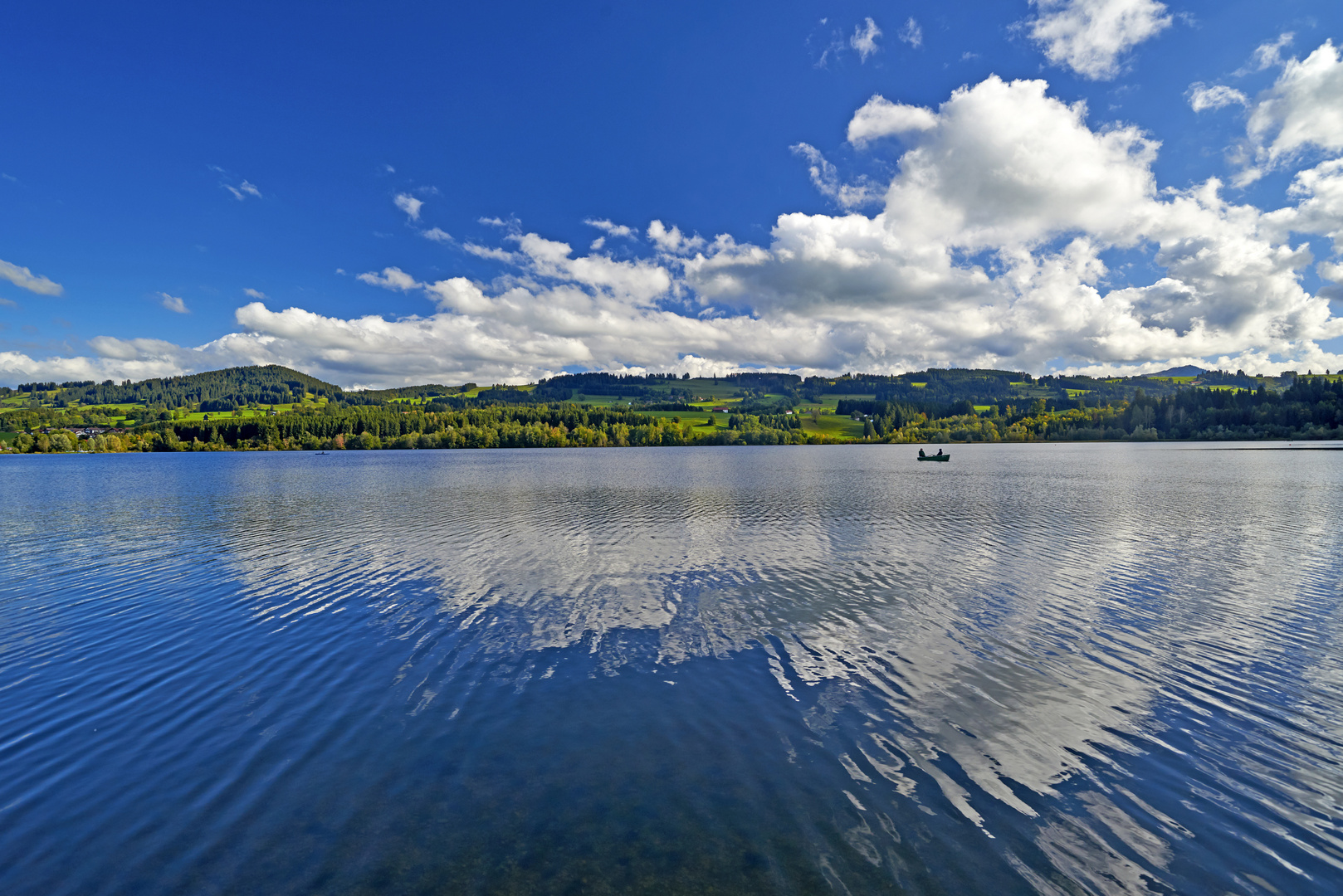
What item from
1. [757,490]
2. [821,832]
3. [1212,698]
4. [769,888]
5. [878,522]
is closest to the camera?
[769,888]

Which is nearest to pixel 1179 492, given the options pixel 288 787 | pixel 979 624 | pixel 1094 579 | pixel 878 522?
pixel 878 522

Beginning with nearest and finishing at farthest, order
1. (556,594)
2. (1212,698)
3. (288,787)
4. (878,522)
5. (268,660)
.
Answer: (288,787) → (1212,698) → (268,660) → (556,594) → (878,522)

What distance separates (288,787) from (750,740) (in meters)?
8.10

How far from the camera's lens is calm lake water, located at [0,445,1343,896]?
318 inches

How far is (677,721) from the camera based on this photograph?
39.9ft

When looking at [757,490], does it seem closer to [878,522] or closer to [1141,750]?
[878,522]

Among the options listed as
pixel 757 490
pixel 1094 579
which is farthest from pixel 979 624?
pixel 757 490

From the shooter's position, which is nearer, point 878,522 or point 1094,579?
point 1094,579

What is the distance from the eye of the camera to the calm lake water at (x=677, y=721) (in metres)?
8.08

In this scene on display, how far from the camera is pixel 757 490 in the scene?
203ft

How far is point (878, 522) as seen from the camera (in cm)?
3928

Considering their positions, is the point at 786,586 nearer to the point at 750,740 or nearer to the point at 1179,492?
the point at 750,740

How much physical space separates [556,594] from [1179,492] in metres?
60.3

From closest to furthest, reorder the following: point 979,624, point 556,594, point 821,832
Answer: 1. point 821,832
2. point 979,624
3. point 556,594
